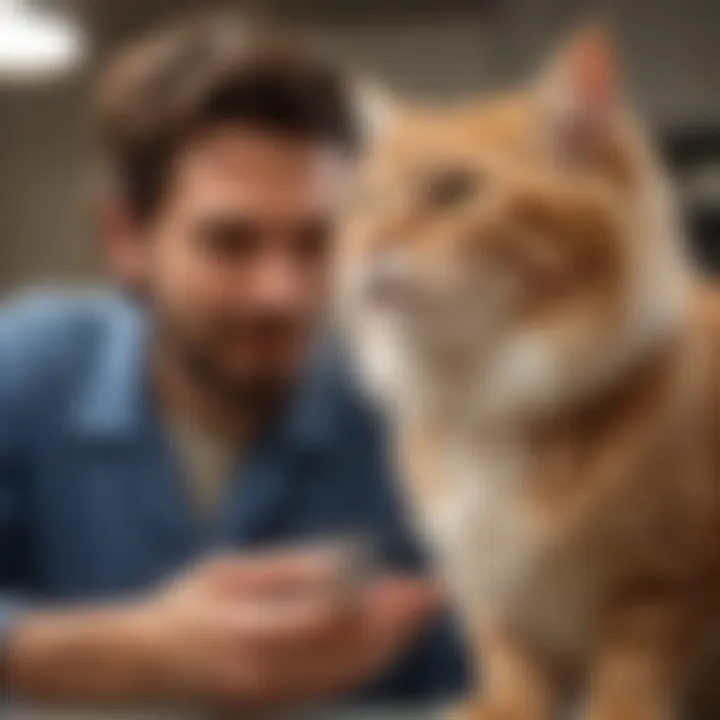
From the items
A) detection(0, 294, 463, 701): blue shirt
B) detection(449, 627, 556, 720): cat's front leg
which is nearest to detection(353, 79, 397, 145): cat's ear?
detection(0, 294, 463, 701): blue shirt

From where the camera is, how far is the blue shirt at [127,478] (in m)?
0.68

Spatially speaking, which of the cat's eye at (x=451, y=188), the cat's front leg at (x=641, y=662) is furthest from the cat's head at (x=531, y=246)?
the cat's front leg at (x=641, y=662)

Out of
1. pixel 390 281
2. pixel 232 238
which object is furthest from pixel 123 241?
pixel 390 281

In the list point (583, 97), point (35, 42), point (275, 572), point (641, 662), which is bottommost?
point (641, 662)

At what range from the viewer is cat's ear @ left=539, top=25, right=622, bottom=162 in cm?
61

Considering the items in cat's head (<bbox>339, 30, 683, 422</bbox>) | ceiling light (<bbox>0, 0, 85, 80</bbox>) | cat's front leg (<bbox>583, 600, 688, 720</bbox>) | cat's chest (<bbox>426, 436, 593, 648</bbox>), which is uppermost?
ceiling light (<bbox>0, 0, 85, 80</bbox>)

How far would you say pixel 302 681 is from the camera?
26.9 inches

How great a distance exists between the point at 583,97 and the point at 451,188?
0.07m

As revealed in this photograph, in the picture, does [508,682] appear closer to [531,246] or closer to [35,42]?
[531,246]

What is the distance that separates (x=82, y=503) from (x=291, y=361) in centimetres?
13

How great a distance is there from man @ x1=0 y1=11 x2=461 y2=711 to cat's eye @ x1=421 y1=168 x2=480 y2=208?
2.8 inches

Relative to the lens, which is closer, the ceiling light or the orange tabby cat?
the orange tabby cat

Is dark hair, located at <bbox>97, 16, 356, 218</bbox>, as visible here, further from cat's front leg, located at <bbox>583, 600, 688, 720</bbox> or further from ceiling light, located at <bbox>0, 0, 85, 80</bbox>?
cat's front leg, located at <bbox>583, 600, 688, 720</bbox>

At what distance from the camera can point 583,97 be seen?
0.61 metres
